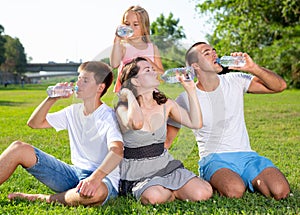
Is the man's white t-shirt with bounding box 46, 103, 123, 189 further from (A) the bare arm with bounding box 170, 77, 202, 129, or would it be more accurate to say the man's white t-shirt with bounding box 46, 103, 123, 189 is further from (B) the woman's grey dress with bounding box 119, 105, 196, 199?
(A) the bare arm with bounding box 170, 77, 202, 129

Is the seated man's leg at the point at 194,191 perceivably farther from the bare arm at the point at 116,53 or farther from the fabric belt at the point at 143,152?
the bare arm at the point at 116,53

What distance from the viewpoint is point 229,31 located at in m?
27.3

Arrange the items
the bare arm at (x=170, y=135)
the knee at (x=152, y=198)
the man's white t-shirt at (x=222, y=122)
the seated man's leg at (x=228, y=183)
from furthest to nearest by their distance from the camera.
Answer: the man's white t-shirt at (x=222, y=122), the bare arm at (x=170, y=135), the seated man's leg at (x=228, y=183), the knee at (x=152, y=198)

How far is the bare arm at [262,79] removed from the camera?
391 centimetres

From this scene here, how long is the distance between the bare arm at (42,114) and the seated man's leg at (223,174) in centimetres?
129

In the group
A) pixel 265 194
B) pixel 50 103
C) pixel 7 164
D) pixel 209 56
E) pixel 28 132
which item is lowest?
pixel 28 132

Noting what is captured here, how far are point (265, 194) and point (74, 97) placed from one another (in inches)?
62.9

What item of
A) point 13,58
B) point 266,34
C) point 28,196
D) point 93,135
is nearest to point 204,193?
point 93,135

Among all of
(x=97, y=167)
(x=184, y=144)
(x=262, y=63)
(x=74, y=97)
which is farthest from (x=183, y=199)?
(x=262, y=63)

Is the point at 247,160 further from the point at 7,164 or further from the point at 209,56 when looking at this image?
the point at 7,164

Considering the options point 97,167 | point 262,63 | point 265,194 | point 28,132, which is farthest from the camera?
point 262,63

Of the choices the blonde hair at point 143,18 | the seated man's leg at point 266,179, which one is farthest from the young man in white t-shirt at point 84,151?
the seated man's leg at point 266,179

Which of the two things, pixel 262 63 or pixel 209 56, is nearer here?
pixel 209 56

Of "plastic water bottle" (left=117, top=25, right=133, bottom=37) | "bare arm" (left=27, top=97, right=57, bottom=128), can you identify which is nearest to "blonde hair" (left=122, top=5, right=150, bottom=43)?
"plastic water bottle" (left=117, top=25, right=133, bottom=37)
